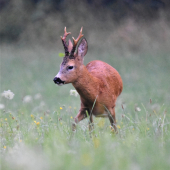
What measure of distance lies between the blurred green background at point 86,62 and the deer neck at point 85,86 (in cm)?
27

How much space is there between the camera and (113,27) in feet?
55.4

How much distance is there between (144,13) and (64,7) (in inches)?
151

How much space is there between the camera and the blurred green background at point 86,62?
2.77 m

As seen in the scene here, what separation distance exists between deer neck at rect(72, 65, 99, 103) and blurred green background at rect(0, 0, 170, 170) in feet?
0.87

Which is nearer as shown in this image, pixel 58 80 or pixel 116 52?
pixel 58 80

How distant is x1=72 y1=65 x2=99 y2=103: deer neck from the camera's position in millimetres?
4281

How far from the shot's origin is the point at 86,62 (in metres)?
13.2

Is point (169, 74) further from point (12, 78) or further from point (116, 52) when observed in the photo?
point (12, 78)

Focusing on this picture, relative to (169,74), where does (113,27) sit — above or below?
above

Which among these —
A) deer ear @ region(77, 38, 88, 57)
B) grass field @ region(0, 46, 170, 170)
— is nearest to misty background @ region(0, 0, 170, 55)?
grass field @ region(0, 46, 170, 170)

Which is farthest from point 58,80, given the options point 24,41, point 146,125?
point 24,41

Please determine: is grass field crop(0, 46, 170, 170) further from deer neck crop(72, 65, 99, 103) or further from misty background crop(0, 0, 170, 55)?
misty background crop(0, 0, 170, 55)

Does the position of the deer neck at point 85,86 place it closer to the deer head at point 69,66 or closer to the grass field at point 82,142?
the deer head at point 69,66

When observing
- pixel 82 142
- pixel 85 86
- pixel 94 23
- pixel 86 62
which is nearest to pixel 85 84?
pixel 85 86
